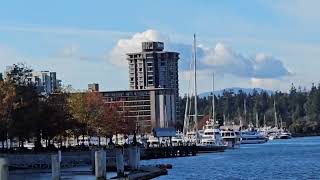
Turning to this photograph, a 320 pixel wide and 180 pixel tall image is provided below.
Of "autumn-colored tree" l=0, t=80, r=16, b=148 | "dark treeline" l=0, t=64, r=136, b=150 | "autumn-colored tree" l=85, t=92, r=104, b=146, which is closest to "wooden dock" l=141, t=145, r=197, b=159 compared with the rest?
"dark treeline" l=0, t=64, r=136, b=150

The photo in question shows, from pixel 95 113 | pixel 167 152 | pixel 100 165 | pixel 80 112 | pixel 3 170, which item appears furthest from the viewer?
pixel 167 152

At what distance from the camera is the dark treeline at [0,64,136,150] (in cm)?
12600

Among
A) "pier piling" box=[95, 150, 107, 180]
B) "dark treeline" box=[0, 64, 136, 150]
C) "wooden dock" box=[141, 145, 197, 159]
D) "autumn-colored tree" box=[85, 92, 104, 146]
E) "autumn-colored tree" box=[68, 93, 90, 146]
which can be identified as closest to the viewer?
"pier piling" box=[95, 150, 107, 180]

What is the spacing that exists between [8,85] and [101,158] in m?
60.6

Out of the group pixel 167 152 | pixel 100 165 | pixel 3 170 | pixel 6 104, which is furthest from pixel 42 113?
pixel 3 170

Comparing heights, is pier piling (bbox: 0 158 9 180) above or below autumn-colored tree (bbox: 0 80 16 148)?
below

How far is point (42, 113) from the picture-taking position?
13462 cm

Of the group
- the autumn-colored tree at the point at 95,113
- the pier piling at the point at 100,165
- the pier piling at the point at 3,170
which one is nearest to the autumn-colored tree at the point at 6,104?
the autumn-colored tree at the point at 95,113

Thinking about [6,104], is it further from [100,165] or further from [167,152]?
[167,152]

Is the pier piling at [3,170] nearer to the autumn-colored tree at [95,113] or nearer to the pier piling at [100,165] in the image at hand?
the pier piling at [100,165]

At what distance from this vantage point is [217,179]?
94.7 meters

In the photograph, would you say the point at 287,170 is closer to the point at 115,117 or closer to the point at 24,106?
the point at 24,106

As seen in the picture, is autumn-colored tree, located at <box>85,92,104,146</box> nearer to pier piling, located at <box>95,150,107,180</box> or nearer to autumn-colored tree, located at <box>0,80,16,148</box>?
autumn-colored tree, located at <box>0,80,16,148</box>

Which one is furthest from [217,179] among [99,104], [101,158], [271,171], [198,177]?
[99,104]
